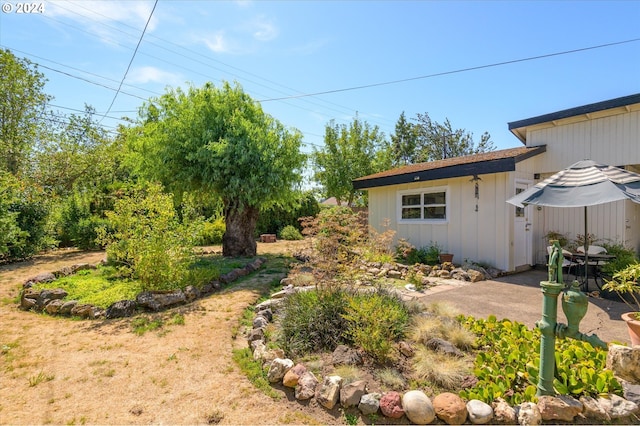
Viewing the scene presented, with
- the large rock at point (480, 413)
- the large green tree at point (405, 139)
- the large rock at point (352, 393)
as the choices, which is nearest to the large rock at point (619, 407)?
the large rock at point (480, 413)

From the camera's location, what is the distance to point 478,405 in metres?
2.25

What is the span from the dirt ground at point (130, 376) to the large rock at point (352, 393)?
4.1 inches

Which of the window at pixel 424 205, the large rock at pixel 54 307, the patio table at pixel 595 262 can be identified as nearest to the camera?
the large rock at pixel 54 307

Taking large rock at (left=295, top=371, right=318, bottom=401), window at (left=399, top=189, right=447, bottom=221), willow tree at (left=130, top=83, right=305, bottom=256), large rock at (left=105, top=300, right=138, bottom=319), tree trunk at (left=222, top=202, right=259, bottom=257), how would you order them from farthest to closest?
tree trunk at (left=222, top=202, right=259, bottom=257), window at (left=399, top=189, right=447, bottom=221), willow tree at (left=130, top=83, right=305, bottom=256), large rock at (left=105, top=300, right=138, bottom=319), large rock at (left=295, top=371, right=318, bottom=401)

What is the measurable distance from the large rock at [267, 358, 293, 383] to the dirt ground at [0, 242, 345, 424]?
15 centimetres

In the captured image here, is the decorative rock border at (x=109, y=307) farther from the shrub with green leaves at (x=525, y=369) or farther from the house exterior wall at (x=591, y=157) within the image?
the house exterior wall at (x=591, y=157)

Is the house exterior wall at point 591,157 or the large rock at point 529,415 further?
the house exterior wall at point 591,157

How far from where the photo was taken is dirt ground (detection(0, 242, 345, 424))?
7.80ft

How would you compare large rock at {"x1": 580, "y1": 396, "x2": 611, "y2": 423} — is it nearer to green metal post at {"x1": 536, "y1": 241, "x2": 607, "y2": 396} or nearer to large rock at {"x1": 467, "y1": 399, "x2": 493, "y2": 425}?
green metal post at {"x1": 536, "y1": 241, "x2": 607, "y2": 396}

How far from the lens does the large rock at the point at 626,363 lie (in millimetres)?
2434

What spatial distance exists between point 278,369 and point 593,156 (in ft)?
29.8

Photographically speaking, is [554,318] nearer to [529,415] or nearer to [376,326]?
[529,415]

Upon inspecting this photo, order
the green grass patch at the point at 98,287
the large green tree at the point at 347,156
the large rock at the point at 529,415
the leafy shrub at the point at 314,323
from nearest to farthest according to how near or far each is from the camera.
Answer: the large rock at the point at 529,415 < the leafy shrub at the point at 314,323 < the green grass patch at the point at 98,287 < the large green tree at the point at 347,156

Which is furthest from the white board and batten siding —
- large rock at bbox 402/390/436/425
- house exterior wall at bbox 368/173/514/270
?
large rock at bbox 402/390/436/425
